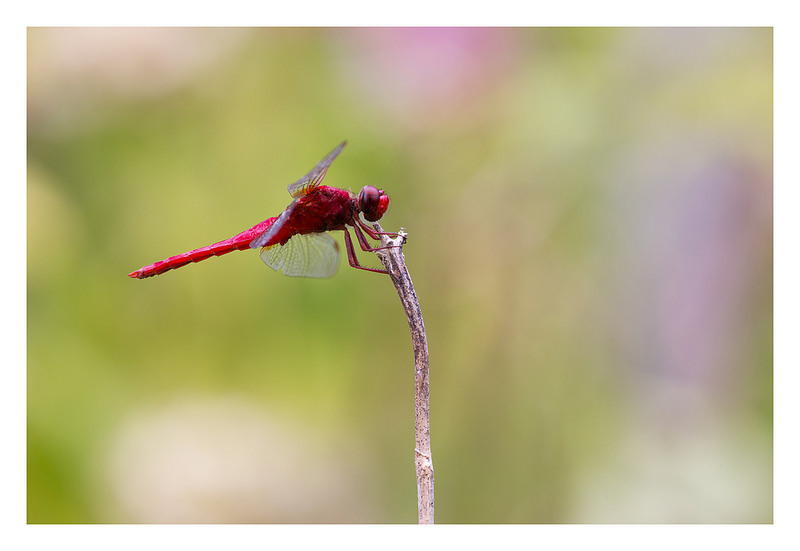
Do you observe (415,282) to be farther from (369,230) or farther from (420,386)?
(420,386)

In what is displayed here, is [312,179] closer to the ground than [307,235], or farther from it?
farther from it

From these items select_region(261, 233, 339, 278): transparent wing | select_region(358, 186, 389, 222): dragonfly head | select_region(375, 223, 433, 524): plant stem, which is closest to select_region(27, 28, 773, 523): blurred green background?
select_region(261, 233, 339, 278): transparent wing

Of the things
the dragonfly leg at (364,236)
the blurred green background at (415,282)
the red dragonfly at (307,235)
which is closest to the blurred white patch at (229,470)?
the blurred green background at (415,282)

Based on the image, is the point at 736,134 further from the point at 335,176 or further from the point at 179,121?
the point at 179,121

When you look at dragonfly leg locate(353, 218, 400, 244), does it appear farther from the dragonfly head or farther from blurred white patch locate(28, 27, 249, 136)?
blurred white patch locate(28, 27, 249, 136)

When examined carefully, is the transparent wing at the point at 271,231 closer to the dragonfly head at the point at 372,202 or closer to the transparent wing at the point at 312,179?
the transparent wing at the point at 312,179

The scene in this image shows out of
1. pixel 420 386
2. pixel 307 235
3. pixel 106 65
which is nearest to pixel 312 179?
pixel 307 235

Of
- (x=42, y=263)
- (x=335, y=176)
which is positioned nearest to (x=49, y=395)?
(x=42, y=263)
